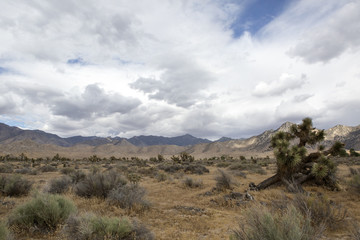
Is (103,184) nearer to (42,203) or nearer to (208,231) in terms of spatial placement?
(42,203)

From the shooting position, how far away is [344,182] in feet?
43.9

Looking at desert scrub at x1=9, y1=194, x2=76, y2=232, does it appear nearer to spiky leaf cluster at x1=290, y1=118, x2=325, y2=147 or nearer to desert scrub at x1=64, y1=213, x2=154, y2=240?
desert scrub at x1=64, y1=213, x2=154, y2=240

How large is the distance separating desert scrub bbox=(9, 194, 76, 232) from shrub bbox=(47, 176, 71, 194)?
483 centimetres

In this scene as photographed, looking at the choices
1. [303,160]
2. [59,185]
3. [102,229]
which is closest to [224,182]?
[303,160]

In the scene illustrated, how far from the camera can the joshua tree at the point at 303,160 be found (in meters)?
12.3

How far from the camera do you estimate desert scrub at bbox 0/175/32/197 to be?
10.8 metres

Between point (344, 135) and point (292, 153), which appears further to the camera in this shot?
point (344, 135)

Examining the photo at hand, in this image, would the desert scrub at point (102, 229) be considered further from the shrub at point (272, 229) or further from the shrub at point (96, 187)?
the shrub at point (96, 187)

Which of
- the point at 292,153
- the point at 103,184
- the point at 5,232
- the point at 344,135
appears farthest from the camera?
the point at 344,135

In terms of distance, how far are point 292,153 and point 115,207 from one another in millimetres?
9761

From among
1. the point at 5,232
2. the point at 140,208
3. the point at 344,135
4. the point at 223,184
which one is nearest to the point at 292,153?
the point at 223,184

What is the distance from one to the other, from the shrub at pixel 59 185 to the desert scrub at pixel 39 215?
4.83 m

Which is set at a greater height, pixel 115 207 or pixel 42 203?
pixel 42 203

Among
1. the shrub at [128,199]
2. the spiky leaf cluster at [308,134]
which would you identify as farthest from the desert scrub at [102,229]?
the spiky leaf cluster at [308,134]
